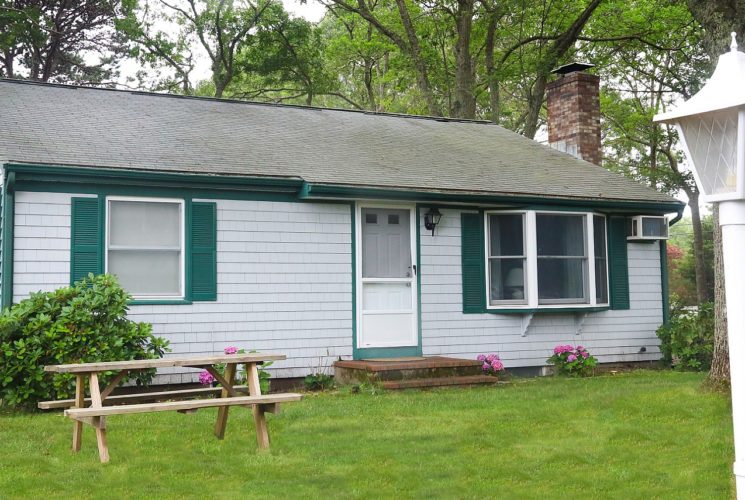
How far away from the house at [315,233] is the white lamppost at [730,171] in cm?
657

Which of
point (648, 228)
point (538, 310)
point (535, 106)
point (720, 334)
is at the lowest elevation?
point (720, 334)

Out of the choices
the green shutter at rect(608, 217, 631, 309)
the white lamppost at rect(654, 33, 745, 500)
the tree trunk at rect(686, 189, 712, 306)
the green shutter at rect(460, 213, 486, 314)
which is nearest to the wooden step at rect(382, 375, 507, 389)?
the green shutter at rect(460, 213, 486, 314)

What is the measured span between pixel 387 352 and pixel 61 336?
412 cm

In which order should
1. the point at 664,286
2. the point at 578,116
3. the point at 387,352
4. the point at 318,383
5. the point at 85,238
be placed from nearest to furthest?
the point at 85,238
the point at 318,383
the point at 387,352
the point at 664,286
the point at 578,116

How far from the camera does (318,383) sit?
33.6ft

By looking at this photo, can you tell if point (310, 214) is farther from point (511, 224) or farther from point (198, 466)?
point (198, 466)

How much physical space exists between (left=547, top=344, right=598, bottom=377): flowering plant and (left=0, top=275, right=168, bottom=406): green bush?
5491 mm

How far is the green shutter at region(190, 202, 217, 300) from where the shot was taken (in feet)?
32.2

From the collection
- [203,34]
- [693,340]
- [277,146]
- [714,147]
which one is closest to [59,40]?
[203,34]

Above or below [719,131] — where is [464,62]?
above

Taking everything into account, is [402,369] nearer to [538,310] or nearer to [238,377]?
[238,377]

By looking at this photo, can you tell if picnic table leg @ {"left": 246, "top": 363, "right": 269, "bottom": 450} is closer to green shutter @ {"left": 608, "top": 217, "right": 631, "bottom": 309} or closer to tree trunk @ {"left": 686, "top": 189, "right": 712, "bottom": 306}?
green shutter @ {"left": 608, "top": 217, "right": 631, "bottom": 309}

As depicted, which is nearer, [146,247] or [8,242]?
[8,242]

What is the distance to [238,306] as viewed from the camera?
32.9ft
